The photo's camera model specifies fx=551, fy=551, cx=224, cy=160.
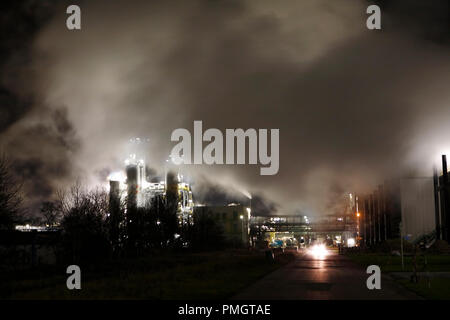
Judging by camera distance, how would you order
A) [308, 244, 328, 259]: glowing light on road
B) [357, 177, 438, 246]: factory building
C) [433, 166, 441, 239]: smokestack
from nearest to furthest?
[308, 244, 328, 259]: glowing light on road
[433, 166, 441, 239]: smokestack
[357, 177, 438, 246]: factory building

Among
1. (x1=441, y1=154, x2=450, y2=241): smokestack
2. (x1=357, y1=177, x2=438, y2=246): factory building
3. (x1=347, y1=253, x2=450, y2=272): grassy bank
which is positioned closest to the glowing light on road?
(x1=357, y1=177, x2=438, y2=246): factory building

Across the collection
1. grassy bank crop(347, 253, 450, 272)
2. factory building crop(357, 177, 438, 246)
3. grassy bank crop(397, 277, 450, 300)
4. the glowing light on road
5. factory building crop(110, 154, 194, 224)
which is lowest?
the glowing light on road

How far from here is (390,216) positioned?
113 metres

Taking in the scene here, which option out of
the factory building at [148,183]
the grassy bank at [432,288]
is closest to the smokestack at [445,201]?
the grassy bank at [432,288]

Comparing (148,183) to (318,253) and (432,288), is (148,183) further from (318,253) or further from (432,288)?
(432,288)

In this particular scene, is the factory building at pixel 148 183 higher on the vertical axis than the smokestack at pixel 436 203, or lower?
higher

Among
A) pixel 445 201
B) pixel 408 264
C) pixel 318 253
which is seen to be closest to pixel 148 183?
pixel 318 253

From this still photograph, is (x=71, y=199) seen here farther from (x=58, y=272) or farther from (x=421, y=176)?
(x=421, y=176)

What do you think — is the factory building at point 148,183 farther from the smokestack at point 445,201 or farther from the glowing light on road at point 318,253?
the smokestack at point 445,201

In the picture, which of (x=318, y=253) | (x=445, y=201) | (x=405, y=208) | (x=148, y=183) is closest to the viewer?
(x=445, y=201)

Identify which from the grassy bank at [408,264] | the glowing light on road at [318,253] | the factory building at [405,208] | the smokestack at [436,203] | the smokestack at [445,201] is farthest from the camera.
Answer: the factory building at [405,208]

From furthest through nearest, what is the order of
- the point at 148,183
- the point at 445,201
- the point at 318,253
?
the point at 148,183 < the point at 318,253 < the point at 445,201

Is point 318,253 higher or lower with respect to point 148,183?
lower

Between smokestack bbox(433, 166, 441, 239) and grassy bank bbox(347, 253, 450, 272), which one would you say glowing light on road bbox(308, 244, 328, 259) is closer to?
grassy bank bbox(347, 253, 450, 272)
